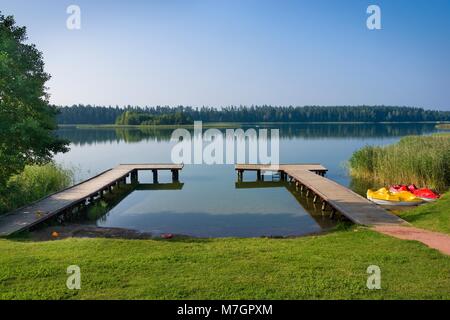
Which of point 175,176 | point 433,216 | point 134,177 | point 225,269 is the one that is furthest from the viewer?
point 134,177

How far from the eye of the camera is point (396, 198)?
51.1 ft

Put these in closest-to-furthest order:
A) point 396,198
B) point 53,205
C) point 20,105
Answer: point 20,105, point 53,205, point 396,198

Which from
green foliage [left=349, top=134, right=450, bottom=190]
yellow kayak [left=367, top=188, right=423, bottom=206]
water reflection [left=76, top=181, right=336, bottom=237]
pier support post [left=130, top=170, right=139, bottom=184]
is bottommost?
water reflection [left=76, top=181, right=336, bottom=237]

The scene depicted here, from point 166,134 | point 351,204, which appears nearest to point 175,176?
point 351,204

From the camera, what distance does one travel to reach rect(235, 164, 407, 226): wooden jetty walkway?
12.0 meters

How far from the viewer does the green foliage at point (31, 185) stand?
13.9 m

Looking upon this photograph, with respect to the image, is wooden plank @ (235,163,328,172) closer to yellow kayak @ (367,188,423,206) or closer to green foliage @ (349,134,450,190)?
green foliage @ (349,134,450,190)

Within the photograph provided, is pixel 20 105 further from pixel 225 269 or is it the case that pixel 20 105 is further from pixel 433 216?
pixel 433 216

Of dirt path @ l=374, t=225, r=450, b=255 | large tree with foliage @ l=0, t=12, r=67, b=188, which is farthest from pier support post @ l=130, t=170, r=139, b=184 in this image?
dirt path @ l=374, t=225, r=450, b=255

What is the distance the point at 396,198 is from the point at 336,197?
7.32ft

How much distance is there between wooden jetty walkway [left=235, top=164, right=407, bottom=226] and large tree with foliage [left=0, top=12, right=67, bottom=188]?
390 inches

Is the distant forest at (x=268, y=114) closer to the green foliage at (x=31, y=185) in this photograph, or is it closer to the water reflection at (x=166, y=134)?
the water reflection at (x=166, y=134)

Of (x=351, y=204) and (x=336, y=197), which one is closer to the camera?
(x=351, y=204)

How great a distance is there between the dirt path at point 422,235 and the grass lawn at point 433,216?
471mm
